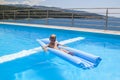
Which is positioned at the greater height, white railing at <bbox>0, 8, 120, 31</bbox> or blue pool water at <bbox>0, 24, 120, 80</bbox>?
white railing at <bbox>0, 8, 120, 31</bbox>

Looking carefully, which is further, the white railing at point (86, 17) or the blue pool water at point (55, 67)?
the white railing at point (86, 17)

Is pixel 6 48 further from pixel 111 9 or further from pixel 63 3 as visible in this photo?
pixel 63 3

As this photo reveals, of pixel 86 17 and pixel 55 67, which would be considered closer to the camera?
pixel 55 67

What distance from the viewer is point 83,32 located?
723cm

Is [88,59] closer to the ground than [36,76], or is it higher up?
higher up

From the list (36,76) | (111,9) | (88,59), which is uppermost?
(111,9)

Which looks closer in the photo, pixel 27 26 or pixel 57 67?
pixel 57 67

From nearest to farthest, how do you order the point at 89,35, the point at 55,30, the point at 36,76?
the point at 36,76 → the point at 89,35 → the point at 55,30

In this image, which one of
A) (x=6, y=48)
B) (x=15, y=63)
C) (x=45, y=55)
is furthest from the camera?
(x=6, y=48)

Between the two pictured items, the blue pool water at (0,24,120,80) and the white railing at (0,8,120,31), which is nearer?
the blue pool water at (0,24,120,80)

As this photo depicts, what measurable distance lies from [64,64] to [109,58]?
41.4 inches

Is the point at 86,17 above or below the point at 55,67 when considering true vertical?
above

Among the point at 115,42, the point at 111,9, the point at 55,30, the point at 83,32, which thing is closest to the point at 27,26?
the point at 55,30

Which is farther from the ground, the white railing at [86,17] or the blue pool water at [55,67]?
the white railing at [86,17]
